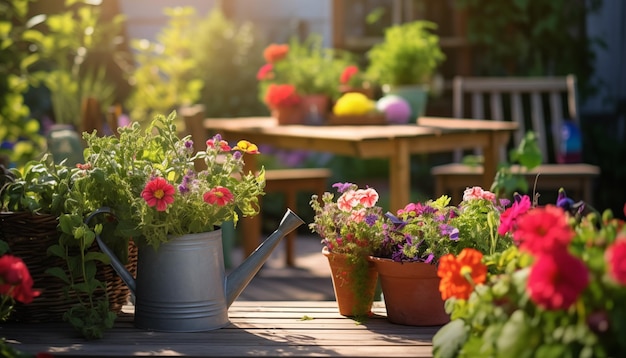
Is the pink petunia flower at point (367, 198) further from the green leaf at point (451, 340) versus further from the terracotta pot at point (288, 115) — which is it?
the terracotta pot at point (288, 115)

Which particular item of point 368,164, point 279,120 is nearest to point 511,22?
point 368,164

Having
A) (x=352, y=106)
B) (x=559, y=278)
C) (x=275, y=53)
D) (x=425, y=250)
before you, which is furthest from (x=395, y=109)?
(x=559, y=278)

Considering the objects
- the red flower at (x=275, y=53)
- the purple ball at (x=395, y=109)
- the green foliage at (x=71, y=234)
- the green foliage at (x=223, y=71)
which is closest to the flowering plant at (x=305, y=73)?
the red flower at (x=275, y=53)

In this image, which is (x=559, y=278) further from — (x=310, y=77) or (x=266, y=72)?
(x=266, y=72)

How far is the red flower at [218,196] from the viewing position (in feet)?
5.49

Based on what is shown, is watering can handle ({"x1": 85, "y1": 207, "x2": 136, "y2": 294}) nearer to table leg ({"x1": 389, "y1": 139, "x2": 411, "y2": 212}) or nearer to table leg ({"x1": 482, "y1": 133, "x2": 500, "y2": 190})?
table leg ({"x1": 389, "y1": 139, "x2": 411, "y2": 212})

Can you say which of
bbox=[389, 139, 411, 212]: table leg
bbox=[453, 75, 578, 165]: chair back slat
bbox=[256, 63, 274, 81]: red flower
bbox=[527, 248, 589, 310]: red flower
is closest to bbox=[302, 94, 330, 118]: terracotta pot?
bbox=[256, 63, 274, 81]: red flower

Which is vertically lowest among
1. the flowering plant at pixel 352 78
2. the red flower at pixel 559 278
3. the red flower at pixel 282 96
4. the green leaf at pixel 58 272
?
the green leaf at pixel 58 272

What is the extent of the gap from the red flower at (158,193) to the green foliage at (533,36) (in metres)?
5.31

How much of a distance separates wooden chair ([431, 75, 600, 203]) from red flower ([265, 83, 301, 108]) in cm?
86

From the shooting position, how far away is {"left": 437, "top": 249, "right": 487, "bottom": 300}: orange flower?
4.86ft

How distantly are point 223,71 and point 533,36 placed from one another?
6.94 feet

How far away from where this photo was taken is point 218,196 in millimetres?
1682

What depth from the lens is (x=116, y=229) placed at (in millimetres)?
1724
